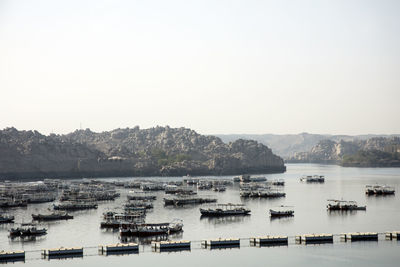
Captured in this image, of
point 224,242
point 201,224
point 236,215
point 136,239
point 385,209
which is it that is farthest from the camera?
point 385,209

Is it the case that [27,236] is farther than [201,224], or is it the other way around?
[201,224]

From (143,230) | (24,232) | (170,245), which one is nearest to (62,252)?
(170,245)

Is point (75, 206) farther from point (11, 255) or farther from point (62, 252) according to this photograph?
point (11, 255)

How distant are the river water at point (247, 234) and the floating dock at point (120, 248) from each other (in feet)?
2.46

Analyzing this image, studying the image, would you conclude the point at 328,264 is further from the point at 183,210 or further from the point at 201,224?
the point at 183,210

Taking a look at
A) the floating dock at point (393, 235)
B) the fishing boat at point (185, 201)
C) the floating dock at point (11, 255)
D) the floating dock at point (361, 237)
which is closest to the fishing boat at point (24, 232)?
the floating dock at point (11, 255)

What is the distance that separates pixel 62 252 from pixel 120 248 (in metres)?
5.38

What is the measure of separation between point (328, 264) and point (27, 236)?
34670 millimetres

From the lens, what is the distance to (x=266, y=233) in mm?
77125

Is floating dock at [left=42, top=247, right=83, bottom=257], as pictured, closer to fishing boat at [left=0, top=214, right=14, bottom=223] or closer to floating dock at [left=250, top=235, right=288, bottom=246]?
floating dock at [left=250, top=235, right=288, bottom=246]

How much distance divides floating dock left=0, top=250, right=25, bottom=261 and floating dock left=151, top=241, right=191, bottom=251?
492 inches

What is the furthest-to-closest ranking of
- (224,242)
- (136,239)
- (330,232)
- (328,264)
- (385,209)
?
(385,209), (330,232), (136,239), (224,242), (328,264)

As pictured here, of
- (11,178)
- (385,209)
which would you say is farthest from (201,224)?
(11,178)

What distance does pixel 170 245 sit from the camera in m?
65.8
